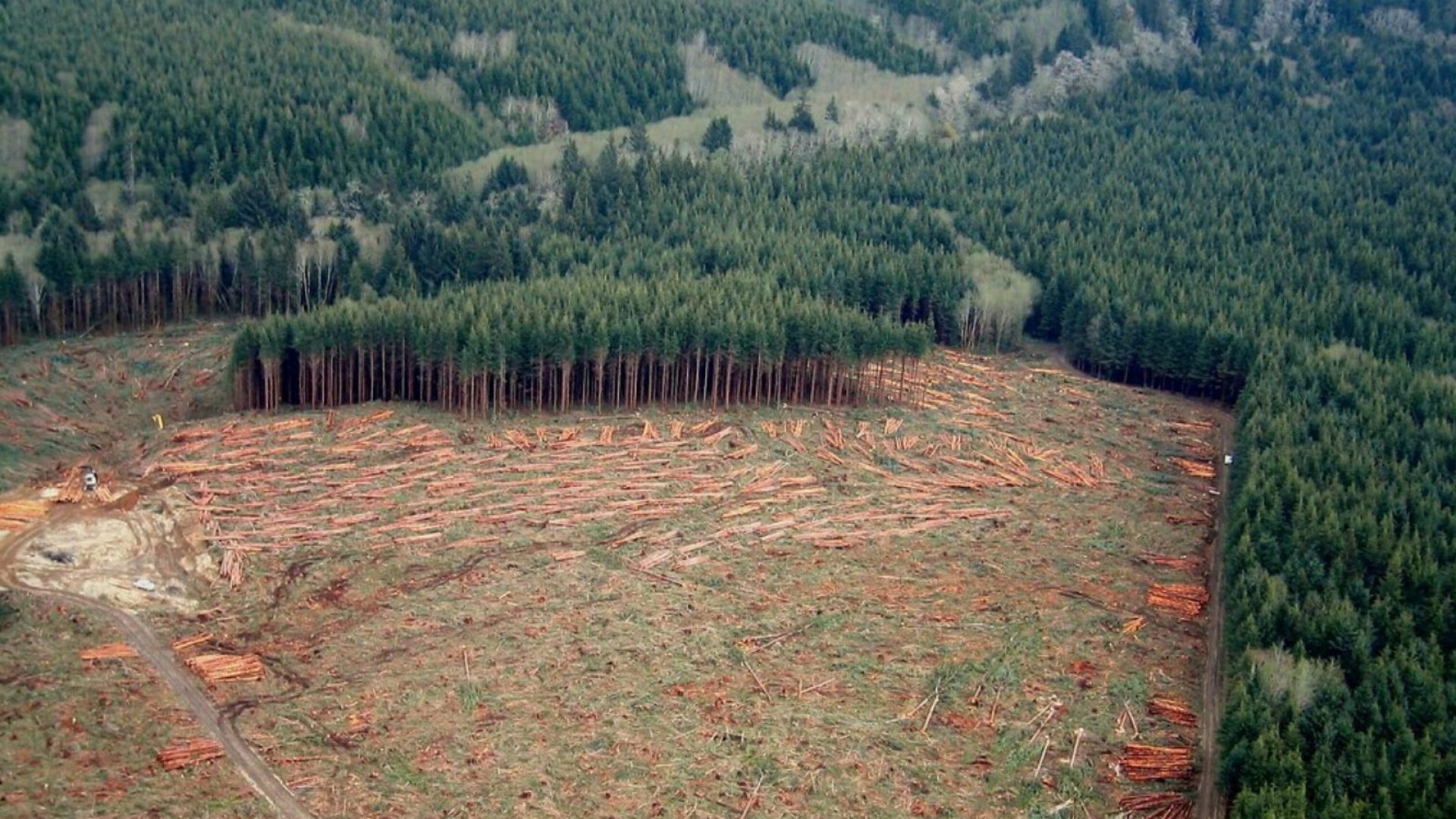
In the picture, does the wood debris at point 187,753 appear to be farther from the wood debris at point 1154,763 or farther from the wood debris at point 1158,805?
the wood debris at point 1154,763

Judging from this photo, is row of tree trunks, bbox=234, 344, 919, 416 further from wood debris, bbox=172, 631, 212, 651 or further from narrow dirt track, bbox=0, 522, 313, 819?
wood debris, bbox=172, 631, 212, 651

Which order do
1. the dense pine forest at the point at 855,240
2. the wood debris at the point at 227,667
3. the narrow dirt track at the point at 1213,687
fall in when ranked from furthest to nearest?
1. the dense pine forest at the point at 855,240
2. the wood debris at the point at 227,667
3. the narrow dirt track at the point at 1213,687

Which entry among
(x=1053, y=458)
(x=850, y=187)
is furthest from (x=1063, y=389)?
(x=850, y=187)

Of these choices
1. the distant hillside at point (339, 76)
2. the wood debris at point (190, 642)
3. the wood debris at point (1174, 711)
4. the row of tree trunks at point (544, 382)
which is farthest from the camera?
the distant hillside at point (339, 76)

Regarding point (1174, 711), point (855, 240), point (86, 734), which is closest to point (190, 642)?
point (86, 734)

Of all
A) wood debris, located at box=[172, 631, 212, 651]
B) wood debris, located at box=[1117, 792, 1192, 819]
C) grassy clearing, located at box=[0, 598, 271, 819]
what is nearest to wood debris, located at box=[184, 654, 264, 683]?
wood debris, located at box=[172, 631, 212, 651]

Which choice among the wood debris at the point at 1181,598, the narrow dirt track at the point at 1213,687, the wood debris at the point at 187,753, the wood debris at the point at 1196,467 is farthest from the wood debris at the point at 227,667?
the wood debris at the point at 1196,467
